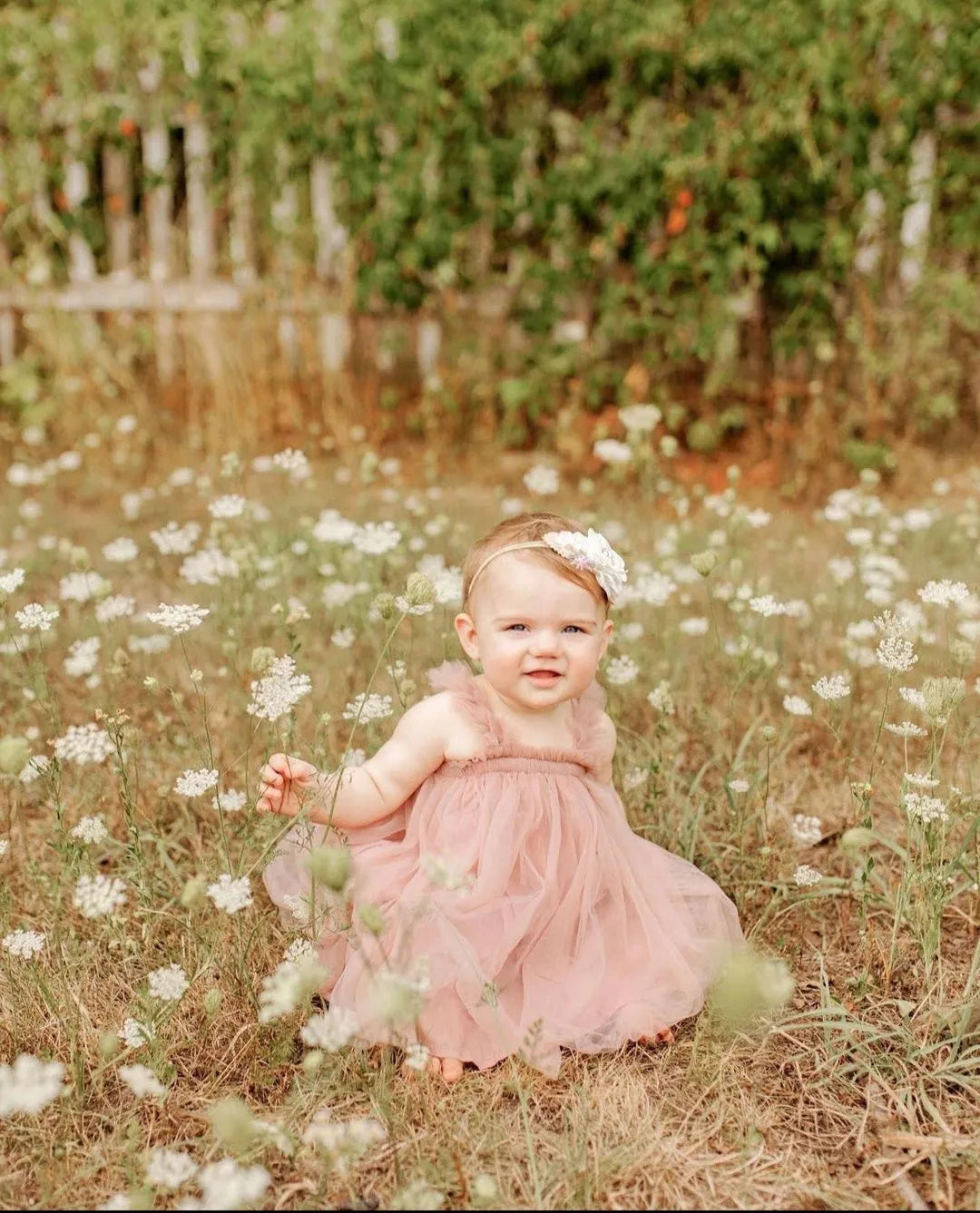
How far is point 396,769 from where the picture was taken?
7.13 feet

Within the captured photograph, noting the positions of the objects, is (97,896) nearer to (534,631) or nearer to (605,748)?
(534,631)

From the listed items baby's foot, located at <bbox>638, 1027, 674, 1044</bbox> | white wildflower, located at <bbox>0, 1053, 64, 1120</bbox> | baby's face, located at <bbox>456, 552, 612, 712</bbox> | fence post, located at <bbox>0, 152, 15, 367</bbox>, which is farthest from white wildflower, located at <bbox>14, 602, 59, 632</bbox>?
Answer: fence post, located at <bbox>0, 152, 15, 367</bbox>

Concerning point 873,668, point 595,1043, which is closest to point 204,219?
point 873,668

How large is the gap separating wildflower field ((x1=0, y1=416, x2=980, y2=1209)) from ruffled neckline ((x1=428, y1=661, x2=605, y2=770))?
116 mm

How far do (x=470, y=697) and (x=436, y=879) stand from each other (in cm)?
62

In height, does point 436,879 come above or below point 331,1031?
above

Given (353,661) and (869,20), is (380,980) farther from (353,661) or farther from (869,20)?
(869,20)

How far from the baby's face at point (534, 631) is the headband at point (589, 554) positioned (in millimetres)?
32

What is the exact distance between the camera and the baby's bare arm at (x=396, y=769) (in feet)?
7.11

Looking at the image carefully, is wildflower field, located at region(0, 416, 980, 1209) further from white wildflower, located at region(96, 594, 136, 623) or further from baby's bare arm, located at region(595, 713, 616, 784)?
baby's bare arm, located at region(595, 713, 616, 784)

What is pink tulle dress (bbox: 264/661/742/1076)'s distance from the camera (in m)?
1.98

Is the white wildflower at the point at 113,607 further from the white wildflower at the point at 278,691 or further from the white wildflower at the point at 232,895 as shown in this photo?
the white wildflower at the point at 232,895

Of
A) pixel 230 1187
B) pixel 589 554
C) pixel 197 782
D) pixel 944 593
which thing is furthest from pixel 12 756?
pixel 944 593

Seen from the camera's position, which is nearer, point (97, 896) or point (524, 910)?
point (97, 896)
